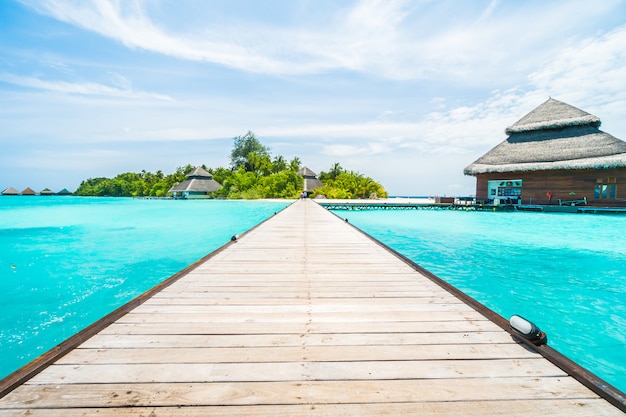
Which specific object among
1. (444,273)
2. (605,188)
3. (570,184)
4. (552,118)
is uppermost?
(552,118)

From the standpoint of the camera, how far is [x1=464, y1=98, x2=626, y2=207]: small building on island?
18.2 metres

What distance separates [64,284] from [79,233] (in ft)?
29.6

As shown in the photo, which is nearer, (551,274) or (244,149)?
(551,274)

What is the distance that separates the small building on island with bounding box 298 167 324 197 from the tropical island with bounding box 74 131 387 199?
578 millimetres

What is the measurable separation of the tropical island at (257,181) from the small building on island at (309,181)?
58 centimetres

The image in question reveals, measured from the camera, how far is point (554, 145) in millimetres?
20516

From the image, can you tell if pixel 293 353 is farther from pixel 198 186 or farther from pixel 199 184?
pixel 199 184

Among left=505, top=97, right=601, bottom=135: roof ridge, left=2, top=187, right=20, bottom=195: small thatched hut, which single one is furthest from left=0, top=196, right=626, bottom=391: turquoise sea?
left=2, top=187, right=20, bottom=195: small thatched hut

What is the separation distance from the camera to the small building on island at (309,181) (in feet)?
122

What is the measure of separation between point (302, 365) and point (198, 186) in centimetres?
4693

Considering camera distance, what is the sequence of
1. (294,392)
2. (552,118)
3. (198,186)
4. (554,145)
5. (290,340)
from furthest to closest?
(198,186) < (552,118) < (554,145) < (290,340) < (294,392)

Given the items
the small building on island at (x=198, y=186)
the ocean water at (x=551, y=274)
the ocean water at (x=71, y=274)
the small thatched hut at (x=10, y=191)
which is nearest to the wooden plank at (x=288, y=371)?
the ocean water at (x=551, y=274)

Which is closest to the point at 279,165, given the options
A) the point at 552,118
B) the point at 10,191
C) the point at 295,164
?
the point at 295,164

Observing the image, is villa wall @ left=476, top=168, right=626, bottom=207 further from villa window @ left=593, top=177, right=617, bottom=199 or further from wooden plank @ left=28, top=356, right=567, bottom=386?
wooden plank @ left=28, top=356, right=567, bottom=386
